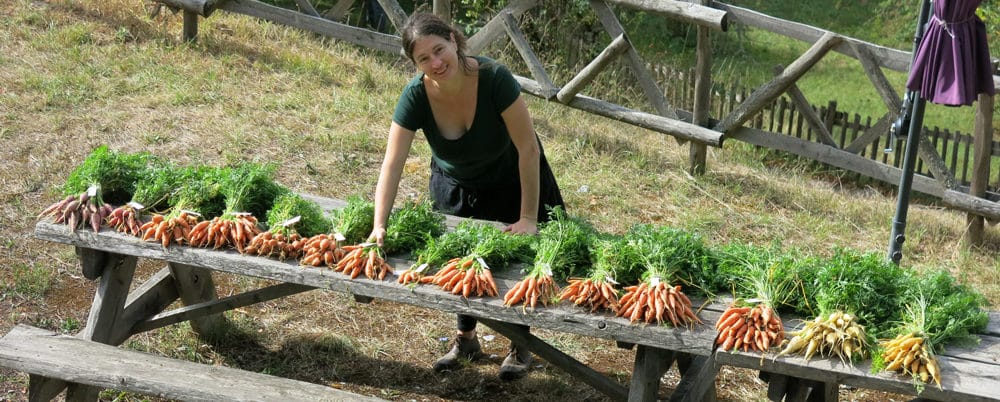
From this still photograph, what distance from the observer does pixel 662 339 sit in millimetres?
3471

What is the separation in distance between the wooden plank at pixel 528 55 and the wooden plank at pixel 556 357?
4.51m

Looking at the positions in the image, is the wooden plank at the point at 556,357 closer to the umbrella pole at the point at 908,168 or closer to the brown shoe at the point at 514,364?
the brown shoe at the point at 514,364

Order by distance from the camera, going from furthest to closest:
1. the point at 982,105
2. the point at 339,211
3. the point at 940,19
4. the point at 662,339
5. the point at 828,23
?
the point at 828,23
the point at 982,105
the point at 940,19
the point at 339,211
the point at 662,339

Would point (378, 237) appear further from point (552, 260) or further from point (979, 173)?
point (979, 173)

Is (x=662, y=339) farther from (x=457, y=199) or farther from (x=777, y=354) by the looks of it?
(x=457, y=199)

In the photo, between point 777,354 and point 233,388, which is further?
point 233,388

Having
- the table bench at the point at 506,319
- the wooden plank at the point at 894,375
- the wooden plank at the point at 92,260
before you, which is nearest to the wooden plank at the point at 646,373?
the table bench at the point at 506,319

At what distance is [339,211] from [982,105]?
509cm

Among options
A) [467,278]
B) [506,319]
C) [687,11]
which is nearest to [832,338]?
[506,319]

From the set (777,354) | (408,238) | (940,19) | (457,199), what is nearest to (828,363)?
(777,354)

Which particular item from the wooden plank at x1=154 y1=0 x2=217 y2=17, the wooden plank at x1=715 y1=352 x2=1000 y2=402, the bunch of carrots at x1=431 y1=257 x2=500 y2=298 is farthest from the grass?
the wooden plank at x1=715 y1=352 x2=1000 y2=402

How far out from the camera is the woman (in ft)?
12.9

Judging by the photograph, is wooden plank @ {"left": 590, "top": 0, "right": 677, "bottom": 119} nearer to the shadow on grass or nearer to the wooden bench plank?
the shadow on grass

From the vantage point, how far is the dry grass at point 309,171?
529 cm
